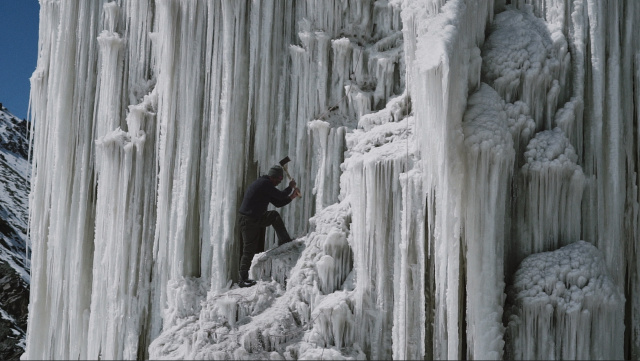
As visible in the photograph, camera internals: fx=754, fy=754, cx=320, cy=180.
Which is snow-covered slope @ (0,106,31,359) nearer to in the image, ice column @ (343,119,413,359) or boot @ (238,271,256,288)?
boot @ (238,271,256,288)

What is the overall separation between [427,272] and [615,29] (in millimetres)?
3893

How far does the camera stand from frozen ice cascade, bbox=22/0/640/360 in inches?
336

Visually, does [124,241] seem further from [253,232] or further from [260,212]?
[260,212]

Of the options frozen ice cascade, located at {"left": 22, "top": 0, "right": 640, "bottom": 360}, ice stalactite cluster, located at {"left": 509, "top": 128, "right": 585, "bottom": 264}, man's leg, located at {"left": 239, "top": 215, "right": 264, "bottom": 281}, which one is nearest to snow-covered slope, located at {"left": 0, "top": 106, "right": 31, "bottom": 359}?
frozen ice cascade, located at {"left": 22, "top": 0, "right": 640, "bottom": 360}

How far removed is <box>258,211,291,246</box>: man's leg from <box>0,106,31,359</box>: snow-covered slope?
8.85 metres

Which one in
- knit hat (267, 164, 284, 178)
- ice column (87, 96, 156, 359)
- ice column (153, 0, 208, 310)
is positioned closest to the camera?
knit hat (267, 164, 284, 178)

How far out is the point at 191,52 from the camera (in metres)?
11.6

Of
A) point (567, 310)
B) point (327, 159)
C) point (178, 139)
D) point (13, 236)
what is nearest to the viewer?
point (567, 310)

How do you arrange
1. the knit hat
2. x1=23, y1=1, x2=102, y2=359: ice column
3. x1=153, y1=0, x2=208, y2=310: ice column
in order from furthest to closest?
x1=23, y1=1, x2=102, y2=359: ice column → x1=153, y1=0, x2=208, y2=310: ice column → the knit hat

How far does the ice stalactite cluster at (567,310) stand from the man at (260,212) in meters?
3.51

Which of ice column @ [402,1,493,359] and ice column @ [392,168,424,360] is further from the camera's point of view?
ice column @ [392,168,424,360]

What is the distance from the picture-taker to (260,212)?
1050 centimetres

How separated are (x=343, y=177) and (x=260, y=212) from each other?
1266 millimetres

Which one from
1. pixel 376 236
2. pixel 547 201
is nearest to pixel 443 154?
pixel 376 236
